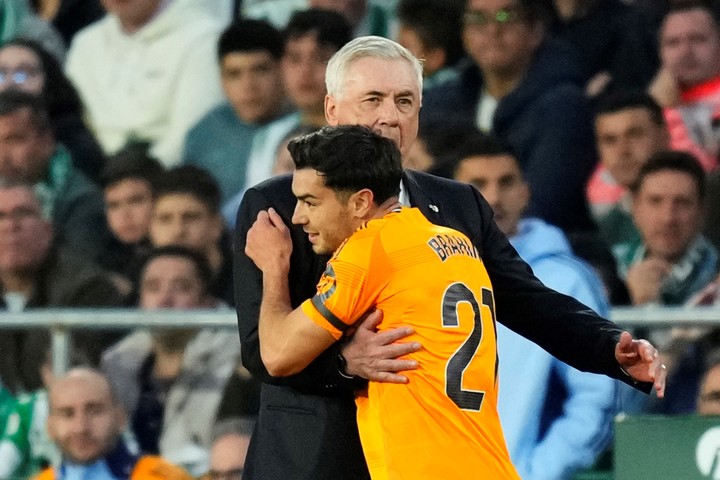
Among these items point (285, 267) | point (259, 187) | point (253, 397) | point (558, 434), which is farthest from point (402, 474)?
point (253, 397)

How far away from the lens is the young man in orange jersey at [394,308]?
3.03 m

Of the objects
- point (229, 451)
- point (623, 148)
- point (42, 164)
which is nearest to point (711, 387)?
point (623, 148)

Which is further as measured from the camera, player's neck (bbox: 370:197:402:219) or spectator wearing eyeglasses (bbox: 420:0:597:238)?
spectator wearing eyeglasses (bbox: 420:0:597:238)

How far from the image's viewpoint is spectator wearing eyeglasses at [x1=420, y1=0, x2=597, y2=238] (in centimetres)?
626

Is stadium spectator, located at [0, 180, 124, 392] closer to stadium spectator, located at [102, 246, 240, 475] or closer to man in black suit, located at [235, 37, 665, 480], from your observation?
stadium spectator, located at [102, 246, 240, 475]

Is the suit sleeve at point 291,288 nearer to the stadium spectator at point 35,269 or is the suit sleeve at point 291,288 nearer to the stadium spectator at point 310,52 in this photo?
the stadium spectator at point 35,269

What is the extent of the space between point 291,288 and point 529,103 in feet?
10.7

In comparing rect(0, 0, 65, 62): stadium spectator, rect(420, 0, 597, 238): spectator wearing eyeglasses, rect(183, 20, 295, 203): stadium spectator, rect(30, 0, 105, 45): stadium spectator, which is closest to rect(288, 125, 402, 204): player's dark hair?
rect(420, 0, 597, 238): spectator wearing eyeglasses

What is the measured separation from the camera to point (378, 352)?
3041 mm

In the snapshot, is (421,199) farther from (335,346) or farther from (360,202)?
(335,346)

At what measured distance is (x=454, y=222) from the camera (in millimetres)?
3473

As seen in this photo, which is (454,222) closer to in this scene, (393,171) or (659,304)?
(393,171)

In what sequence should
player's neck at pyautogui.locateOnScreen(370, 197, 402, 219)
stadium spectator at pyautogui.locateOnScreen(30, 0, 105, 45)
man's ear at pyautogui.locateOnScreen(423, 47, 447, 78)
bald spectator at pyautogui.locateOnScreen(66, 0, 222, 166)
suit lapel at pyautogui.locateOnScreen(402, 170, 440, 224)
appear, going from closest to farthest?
player's neck at pyautogui.locateOnScreen(370, 197, 402, 219), suit lapel at pyautogui.locateOnScreen(402, 170, 440, 224), man's ear at pyautogui.locateOnScreen(423, 47, 447, 78), bald spectator at pyautogui.locateOnScreen(66, 0, 222, 166), stadium spectator at pyautogui.locateOnScreen(30, 0, 105, 45)

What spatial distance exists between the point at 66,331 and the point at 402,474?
9.40 feet
